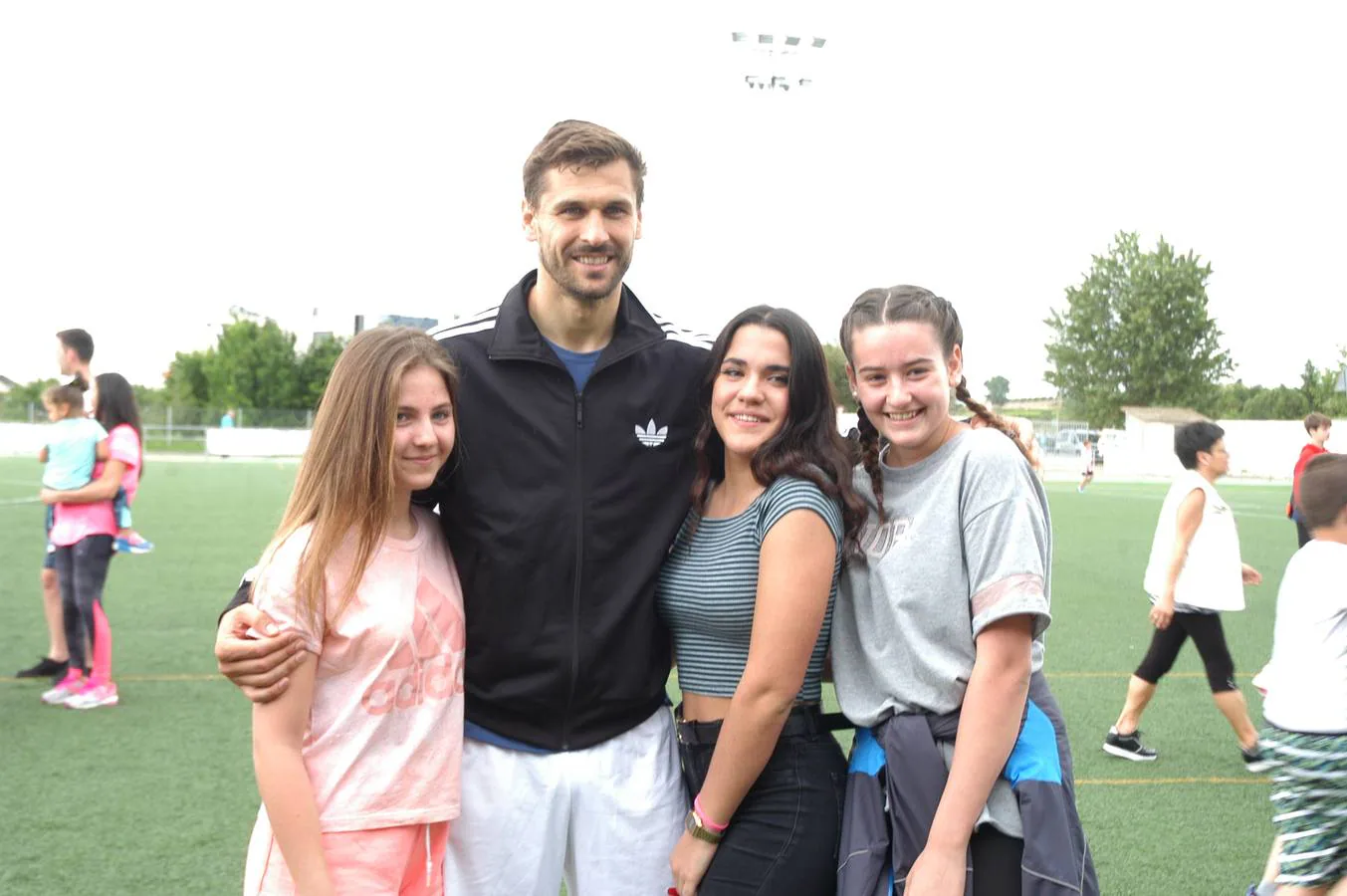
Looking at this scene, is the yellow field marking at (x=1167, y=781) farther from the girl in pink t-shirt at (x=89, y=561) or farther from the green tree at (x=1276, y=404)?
the green tree at (x=1276, y=404)

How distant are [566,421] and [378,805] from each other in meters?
0.96

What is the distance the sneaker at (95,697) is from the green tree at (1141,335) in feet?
224

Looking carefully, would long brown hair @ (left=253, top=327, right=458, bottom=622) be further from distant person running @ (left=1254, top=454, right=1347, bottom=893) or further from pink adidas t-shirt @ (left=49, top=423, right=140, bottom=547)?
pink adidas t-shirt @ (left=49, top=423, right=140, bottom=547)

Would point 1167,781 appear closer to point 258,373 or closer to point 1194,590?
point 1194,590

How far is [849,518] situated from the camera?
248cm

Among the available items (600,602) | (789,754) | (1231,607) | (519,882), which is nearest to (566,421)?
(600,602)

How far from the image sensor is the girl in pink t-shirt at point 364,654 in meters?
2.29

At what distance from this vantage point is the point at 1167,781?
233 inches

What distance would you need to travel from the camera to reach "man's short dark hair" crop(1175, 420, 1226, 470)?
6.69 metres

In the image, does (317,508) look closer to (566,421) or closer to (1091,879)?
(566,421)

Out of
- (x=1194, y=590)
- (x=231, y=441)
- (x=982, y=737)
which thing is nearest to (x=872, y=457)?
(x=982, y=737)

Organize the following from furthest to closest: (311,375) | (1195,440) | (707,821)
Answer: (311,375) < (1195,440) < (707,821)

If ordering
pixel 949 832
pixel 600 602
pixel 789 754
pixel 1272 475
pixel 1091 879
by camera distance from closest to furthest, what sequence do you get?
pixel 949 832, pixel 1091 879, pixel 789 754, pixel 600 602, pixel 1272 475

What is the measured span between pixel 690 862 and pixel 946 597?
827mm
